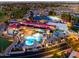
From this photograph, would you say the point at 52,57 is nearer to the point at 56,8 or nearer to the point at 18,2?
the point at 56,8

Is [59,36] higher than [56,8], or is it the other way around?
[56,8]

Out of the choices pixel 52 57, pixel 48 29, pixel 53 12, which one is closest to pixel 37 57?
pixel 52 57

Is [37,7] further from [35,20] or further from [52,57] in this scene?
[52,57]

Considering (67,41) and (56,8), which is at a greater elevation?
(56,8)

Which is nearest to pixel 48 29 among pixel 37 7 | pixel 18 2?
pixel 37 7

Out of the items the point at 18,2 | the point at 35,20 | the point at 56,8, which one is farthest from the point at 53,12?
the point at 18,2

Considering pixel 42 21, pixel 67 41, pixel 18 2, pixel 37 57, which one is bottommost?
pixel 37 57

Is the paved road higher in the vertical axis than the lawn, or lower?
lower

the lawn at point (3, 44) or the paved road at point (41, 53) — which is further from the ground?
the lawn at point (3, 44)
